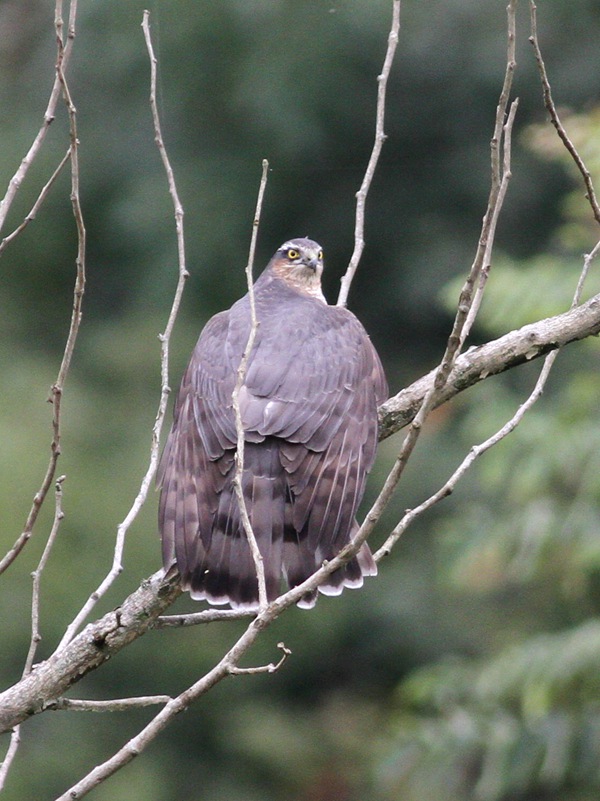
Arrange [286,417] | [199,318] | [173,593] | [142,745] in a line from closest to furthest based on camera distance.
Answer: [142,745]
[173,593]
[286,417]
[199,318]

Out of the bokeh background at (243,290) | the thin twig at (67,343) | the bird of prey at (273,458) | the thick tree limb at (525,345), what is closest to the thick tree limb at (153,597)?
the thick tree limb at (525,345)

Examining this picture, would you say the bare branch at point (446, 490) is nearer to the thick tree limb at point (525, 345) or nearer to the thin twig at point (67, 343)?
the thick tree limb at point (525, 345)

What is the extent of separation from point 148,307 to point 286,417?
7.70 metres

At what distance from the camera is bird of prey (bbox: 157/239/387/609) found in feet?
12.4

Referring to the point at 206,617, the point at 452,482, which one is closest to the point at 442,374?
the point at 452,482

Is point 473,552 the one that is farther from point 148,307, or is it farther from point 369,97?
point 369,97

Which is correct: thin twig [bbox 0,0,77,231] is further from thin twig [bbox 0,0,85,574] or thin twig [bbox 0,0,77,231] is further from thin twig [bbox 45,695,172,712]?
thin twig [bbox 45,695,172,712]

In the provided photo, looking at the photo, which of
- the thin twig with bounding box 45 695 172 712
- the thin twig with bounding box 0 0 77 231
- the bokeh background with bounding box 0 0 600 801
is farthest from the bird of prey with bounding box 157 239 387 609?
the bokeh background with bounding box 0 0 600 801

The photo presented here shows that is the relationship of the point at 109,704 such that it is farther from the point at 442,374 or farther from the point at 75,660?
the point at 442,374

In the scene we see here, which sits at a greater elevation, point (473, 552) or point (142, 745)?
point (142, 745)

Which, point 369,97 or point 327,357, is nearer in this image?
point 327,357

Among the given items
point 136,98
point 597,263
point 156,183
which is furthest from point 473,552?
point 136,98

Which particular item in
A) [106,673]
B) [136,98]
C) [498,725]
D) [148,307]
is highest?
[136,98]

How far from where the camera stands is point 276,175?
12172mm
